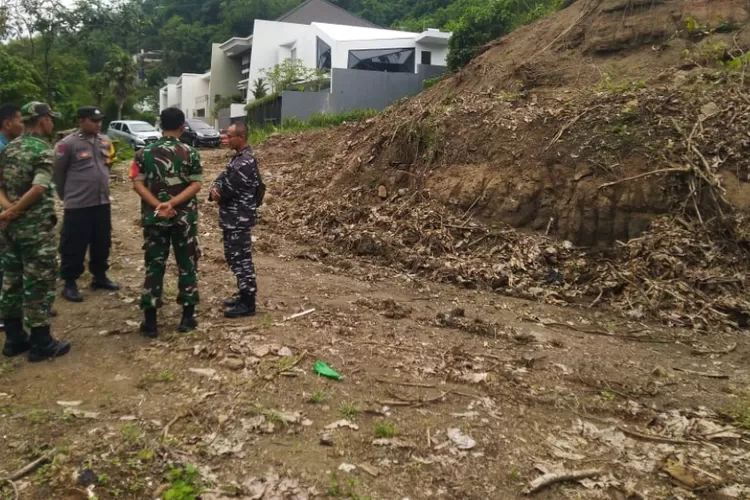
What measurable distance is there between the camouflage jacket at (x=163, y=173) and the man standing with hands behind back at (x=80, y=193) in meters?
1.18

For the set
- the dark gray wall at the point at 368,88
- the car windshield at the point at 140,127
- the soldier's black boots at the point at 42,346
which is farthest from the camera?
the dark gray wall at the point at 368,88

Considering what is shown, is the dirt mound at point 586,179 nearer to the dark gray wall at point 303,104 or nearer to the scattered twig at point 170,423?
the scattered twig at point 170,423

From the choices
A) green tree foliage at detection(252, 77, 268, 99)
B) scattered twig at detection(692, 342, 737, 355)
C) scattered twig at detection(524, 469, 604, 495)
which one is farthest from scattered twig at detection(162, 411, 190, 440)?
green tree foliage at detection(252, 77, 268, 99)

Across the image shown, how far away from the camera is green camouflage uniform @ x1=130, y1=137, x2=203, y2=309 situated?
3.97 meters

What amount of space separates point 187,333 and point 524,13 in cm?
1772

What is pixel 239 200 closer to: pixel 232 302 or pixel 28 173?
pixel 232 302

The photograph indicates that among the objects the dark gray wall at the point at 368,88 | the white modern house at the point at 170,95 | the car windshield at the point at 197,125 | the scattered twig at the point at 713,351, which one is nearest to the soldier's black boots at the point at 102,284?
the scattered twig at the point at 713,351

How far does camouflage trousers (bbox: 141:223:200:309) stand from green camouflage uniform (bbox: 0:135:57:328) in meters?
0.58

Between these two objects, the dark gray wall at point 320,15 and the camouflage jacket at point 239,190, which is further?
the dark gray wall at point 320,15

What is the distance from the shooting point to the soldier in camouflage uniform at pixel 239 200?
4.45 meters

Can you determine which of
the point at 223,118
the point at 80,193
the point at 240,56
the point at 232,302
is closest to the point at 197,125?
the point at 223,118

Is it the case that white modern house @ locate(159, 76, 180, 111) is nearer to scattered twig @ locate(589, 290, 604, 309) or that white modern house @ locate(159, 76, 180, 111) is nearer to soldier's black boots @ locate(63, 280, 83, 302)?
soldier's black boots @ locate(63, 280, 83, 302)

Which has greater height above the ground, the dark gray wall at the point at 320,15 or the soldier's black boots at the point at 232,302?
the dark gray wall at the point at 320,15

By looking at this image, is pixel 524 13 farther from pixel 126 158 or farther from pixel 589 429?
pixel 589 429
